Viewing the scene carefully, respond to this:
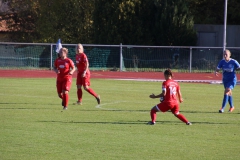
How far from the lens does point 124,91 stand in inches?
943

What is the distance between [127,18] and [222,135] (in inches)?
1253

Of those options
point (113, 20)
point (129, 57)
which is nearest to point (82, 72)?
point (129, 57)

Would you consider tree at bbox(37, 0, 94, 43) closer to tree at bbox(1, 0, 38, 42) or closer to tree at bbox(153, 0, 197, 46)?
tree at bbox(1, 0, 38, 42)

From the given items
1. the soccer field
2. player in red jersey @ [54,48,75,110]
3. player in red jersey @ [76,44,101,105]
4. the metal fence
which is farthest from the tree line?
player in red jersey @ [54,48,75,110]

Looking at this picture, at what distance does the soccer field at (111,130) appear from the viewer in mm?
10047

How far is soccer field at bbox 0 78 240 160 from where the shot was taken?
10.0m

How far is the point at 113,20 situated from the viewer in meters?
43.9

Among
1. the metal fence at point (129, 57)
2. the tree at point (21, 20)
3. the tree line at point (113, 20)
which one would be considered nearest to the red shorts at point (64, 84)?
the metal fence at point (129, 57)

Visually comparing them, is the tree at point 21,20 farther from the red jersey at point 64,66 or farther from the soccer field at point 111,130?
the red jersey at point 64,66

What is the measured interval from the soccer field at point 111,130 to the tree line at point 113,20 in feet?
73.5

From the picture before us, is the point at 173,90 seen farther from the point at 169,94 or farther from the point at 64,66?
the point at 64,66

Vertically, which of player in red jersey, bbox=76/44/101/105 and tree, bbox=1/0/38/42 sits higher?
tree, bbox=1/0/38/42

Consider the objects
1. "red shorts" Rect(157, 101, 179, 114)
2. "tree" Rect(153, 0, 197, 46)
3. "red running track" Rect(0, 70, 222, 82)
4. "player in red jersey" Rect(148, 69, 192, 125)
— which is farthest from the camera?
"tree" Rect(153, 0, 197, 46)

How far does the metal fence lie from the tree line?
469cm
